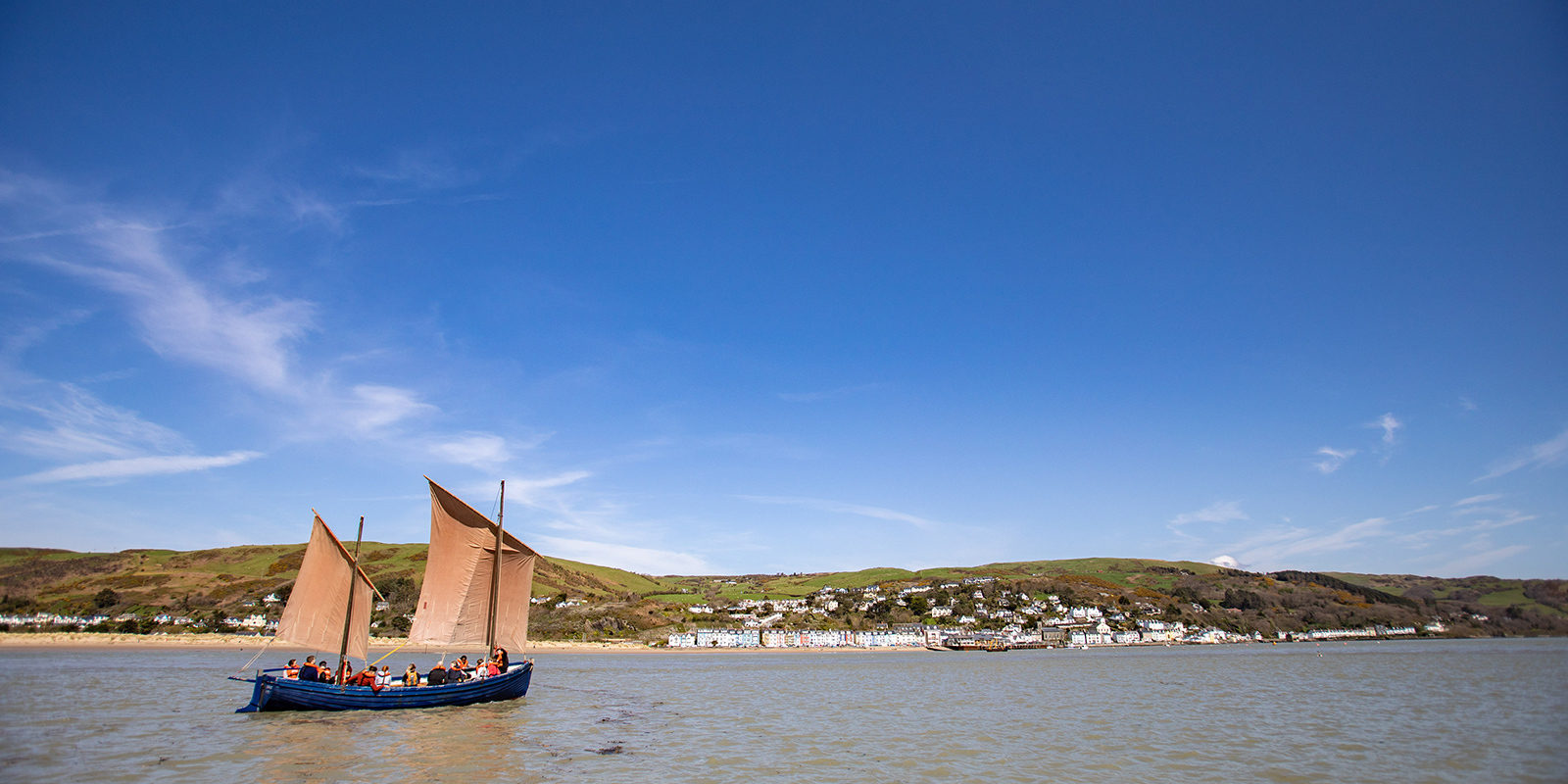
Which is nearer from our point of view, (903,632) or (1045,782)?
(1045,782)

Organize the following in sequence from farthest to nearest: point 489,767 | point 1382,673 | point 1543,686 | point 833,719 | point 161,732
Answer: point 1382,673 → point 1543,686 → point 833,719 → point 161,732 → point 489,767

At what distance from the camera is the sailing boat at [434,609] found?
3938 centimetres

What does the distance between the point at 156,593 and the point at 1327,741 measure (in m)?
197

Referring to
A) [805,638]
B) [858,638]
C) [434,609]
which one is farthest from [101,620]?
[858,638]

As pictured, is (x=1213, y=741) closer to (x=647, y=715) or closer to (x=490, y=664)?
(x=647, y=715)

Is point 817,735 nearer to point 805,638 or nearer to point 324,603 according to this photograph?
point 324,603

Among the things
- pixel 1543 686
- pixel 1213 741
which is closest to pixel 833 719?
pixel 1213 741

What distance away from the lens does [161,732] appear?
31.8 m

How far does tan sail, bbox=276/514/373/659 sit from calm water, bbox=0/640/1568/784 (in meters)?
3.89

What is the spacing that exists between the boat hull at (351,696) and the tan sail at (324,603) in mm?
2003

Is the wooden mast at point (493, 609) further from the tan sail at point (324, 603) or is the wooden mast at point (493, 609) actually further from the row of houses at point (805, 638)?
the row of houses at point (805, 638)

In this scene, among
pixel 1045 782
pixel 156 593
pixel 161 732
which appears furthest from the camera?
pixel 156 593

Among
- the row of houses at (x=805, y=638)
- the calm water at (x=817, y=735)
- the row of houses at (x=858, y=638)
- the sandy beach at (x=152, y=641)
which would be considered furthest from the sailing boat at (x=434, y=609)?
the row of houses at (x=805, y=638)

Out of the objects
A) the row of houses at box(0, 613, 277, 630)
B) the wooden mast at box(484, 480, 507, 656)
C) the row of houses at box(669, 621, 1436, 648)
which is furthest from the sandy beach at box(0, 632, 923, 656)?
the wooden mast at box(484, 480, 507, 656)
